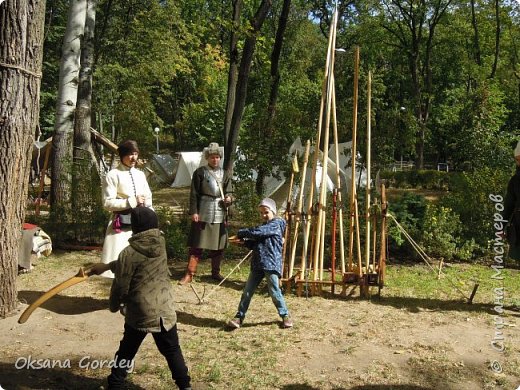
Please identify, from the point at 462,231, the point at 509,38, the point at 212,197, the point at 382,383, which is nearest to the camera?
the point at 382,383

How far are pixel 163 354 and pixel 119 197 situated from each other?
6.23ft

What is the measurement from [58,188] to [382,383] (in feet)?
22.0

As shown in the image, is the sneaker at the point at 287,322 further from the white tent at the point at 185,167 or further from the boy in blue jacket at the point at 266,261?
the white tent at the point at 185,167

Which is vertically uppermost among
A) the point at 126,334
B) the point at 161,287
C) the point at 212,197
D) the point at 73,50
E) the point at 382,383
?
the point at 73,50

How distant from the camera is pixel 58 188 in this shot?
28.5 ft

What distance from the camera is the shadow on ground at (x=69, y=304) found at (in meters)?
5.06

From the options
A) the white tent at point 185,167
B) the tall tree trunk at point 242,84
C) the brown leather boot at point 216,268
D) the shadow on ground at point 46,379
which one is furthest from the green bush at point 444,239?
the white tent at point 185,167

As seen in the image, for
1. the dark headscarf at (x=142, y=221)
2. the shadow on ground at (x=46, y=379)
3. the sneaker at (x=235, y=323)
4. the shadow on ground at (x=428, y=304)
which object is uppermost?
the dark headscarf at (x=142, y=221)

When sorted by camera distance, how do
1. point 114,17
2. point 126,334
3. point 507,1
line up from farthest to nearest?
point 507,1 < point 114,17 < point 126,334

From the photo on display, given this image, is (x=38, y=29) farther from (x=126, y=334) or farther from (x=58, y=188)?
(x=58, y=188)

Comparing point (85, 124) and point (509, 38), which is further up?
point (509, 38)

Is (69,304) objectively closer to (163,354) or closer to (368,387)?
(163,354)

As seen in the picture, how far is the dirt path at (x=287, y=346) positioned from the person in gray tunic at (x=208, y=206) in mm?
655

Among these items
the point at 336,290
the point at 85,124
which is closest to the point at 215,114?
the point at 85,124
